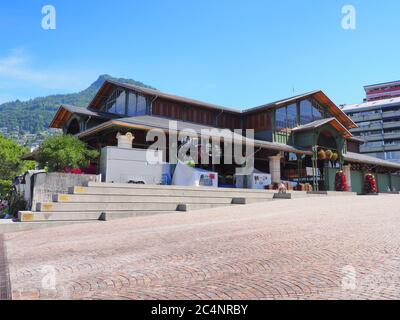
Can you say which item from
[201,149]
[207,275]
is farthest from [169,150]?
[207,275]

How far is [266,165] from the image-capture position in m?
28.6

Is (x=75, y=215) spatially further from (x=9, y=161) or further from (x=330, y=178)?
(x=9, y=161)

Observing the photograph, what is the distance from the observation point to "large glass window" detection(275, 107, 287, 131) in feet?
94.2

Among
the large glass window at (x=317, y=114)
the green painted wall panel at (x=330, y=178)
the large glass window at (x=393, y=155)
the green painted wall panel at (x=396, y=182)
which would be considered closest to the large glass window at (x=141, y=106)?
the large glass window at (x=317, y=114)

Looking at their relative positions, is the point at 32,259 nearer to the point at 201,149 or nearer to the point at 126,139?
the point at 126,139

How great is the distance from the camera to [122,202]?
47.0 ft

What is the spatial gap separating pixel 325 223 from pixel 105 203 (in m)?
8.23

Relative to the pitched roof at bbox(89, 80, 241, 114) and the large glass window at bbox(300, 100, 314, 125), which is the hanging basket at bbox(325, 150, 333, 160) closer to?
the large glass window at bbox(300, 100, 314, 125)

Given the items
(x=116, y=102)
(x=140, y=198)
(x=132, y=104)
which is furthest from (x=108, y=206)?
(x=116, y=102)

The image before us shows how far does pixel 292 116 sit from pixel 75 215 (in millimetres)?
Answer: 21813

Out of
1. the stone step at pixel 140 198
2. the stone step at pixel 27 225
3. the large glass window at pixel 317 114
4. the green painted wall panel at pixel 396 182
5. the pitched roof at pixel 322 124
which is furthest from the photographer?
the green painted wall panel at pixel 396 182

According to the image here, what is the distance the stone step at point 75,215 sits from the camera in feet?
39.6

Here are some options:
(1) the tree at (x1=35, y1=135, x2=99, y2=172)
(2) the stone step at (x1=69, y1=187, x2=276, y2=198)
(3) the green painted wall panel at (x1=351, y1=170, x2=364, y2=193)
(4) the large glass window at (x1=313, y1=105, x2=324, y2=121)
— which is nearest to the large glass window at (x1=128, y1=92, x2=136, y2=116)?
(1) the tree at (x1=35, y1=135, x2=99, y2=172)

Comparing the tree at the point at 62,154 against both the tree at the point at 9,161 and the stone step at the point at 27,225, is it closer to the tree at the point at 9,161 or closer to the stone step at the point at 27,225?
the stone step at the point at 27,225
